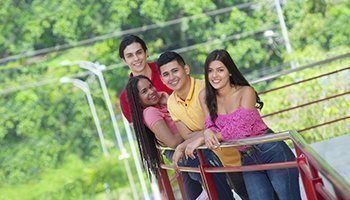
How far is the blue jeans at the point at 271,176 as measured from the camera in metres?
3.19

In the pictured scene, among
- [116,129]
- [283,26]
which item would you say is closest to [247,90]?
[116,129]

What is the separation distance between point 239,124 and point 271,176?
22cm

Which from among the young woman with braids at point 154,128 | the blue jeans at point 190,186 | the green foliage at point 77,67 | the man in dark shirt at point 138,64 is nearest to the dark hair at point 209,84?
the young woman with braids at point 154,128

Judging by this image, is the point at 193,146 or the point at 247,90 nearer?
the point at 247,90

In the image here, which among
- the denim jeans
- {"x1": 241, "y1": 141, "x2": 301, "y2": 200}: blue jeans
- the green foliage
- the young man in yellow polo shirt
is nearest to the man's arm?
the young man in yellow polo shirt

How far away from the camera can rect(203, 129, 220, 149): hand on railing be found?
3215mm

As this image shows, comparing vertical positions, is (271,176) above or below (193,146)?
below

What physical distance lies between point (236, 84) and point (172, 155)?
0.58 metres

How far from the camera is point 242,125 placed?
10.8 ft

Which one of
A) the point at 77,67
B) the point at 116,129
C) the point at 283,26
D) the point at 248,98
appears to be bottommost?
the point at 116,129

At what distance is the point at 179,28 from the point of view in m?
27.3

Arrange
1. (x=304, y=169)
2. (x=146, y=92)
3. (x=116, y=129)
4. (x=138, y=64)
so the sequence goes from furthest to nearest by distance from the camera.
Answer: (x=116, y=129) → (x=138, y=64) → (x=146, y=92) → (x=304, y=169)

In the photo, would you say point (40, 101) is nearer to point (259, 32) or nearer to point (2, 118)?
point (2, 118)

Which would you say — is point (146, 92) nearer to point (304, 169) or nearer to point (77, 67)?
point (304, 169)
